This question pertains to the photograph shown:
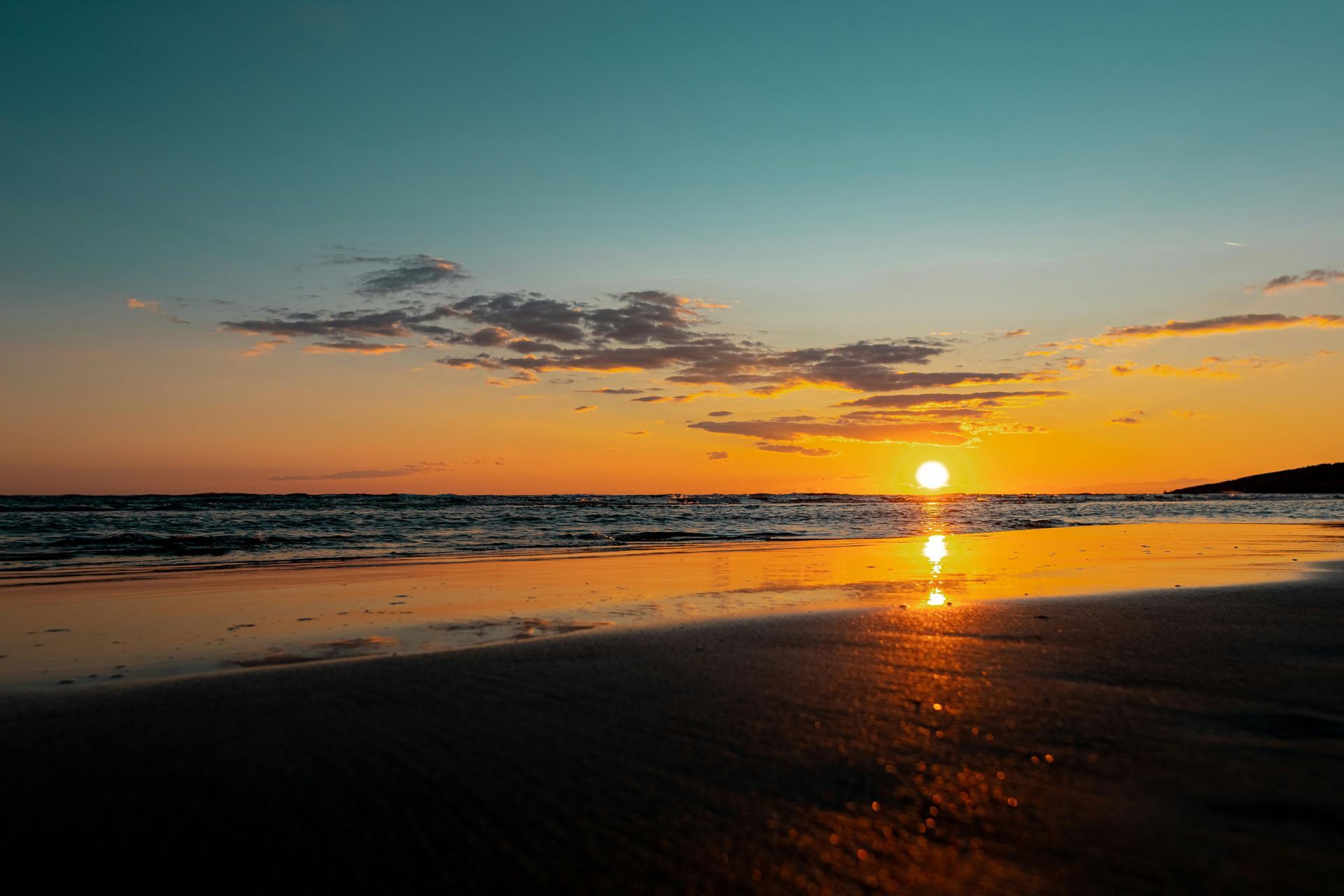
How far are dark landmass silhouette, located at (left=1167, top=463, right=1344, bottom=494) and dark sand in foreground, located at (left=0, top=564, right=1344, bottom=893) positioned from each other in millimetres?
73602

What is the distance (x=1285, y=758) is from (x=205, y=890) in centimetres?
341

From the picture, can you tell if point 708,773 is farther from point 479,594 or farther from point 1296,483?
point 1296,483

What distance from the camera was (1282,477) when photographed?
72.4 meters

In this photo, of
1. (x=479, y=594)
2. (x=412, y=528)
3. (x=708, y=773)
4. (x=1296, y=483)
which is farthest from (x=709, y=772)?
(x=1296, y=483)

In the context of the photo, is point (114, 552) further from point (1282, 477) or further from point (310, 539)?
point (1282, 477)

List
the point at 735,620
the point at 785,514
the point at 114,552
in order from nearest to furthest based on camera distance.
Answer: the point at 735,620, the point at 114,552, the point at 785,514

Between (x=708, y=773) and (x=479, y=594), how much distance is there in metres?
6.00

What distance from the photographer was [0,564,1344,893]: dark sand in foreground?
210cm

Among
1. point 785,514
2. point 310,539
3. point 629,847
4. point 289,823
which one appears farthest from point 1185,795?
point 785,514

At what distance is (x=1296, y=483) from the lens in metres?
68.7

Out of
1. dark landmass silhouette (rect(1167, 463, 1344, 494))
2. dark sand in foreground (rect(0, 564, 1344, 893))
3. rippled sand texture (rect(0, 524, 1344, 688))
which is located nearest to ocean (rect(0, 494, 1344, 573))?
rippled sand texture (rect(0, 524, 1344, 688))

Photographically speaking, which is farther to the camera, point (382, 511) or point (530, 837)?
point (382, 511)

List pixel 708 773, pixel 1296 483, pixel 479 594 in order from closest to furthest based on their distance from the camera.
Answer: pixel 708 773 → pixel 479 594 → pixel 1296 483

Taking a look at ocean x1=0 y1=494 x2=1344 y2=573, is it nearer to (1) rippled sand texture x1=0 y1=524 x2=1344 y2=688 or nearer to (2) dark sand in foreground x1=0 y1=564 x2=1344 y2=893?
(1) rippled sand texture x1=0 y1=524 x2=1344 y2=688
